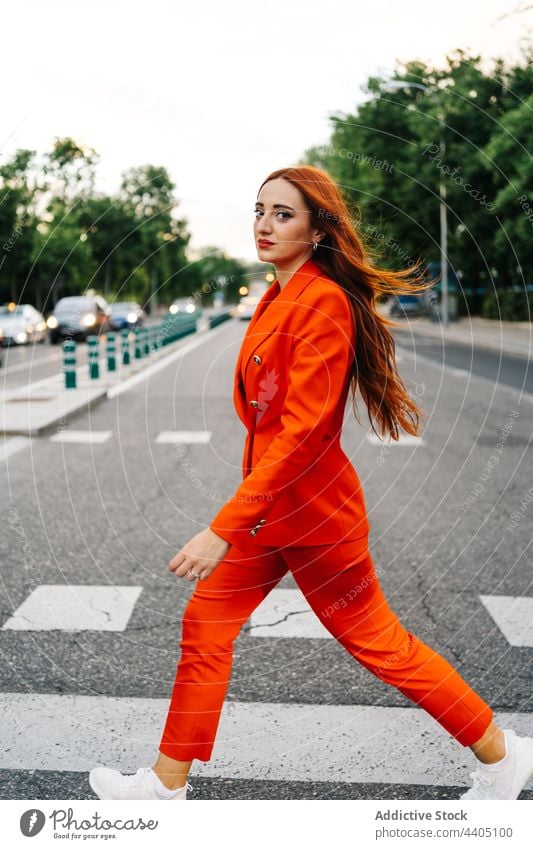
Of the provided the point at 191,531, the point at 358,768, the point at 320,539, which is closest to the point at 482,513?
the point at 191,531

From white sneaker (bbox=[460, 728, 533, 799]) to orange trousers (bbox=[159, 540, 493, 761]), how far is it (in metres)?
0.13

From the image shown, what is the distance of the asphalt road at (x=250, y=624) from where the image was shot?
3.47 m

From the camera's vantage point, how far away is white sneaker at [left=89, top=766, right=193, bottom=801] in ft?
9.41

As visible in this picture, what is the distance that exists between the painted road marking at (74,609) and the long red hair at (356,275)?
2.50 m

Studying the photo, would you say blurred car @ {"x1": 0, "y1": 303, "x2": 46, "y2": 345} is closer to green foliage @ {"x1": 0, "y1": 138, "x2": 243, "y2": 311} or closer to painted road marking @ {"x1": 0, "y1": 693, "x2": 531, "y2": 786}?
green foliage @ {"x1": 0, "y1": 138, "x2": 243, "y2": 311}

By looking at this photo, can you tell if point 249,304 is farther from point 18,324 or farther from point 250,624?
point 18,324

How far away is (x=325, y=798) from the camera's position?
3207mm

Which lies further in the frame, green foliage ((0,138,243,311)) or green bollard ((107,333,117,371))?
green bollard ((107,333,117,371))

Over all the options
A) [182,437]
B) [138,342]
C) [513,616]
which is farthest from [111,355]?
[513,616]

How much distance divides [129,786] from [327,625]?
0.71 m

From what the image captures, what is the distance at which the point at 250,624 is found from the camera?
5129mm

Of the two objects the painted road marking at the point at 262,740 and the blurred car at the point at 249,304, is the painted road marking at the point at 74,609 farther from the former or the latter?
the blurred car at the point at 249,304

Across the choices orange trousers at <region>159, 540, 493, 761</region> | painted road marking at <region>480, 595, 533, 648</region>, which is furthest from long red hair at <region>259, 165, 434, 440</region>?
painted road marking at <region>480, 595, 533, 648</region>

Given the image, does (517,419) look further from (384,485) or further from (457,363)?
(457,363)
